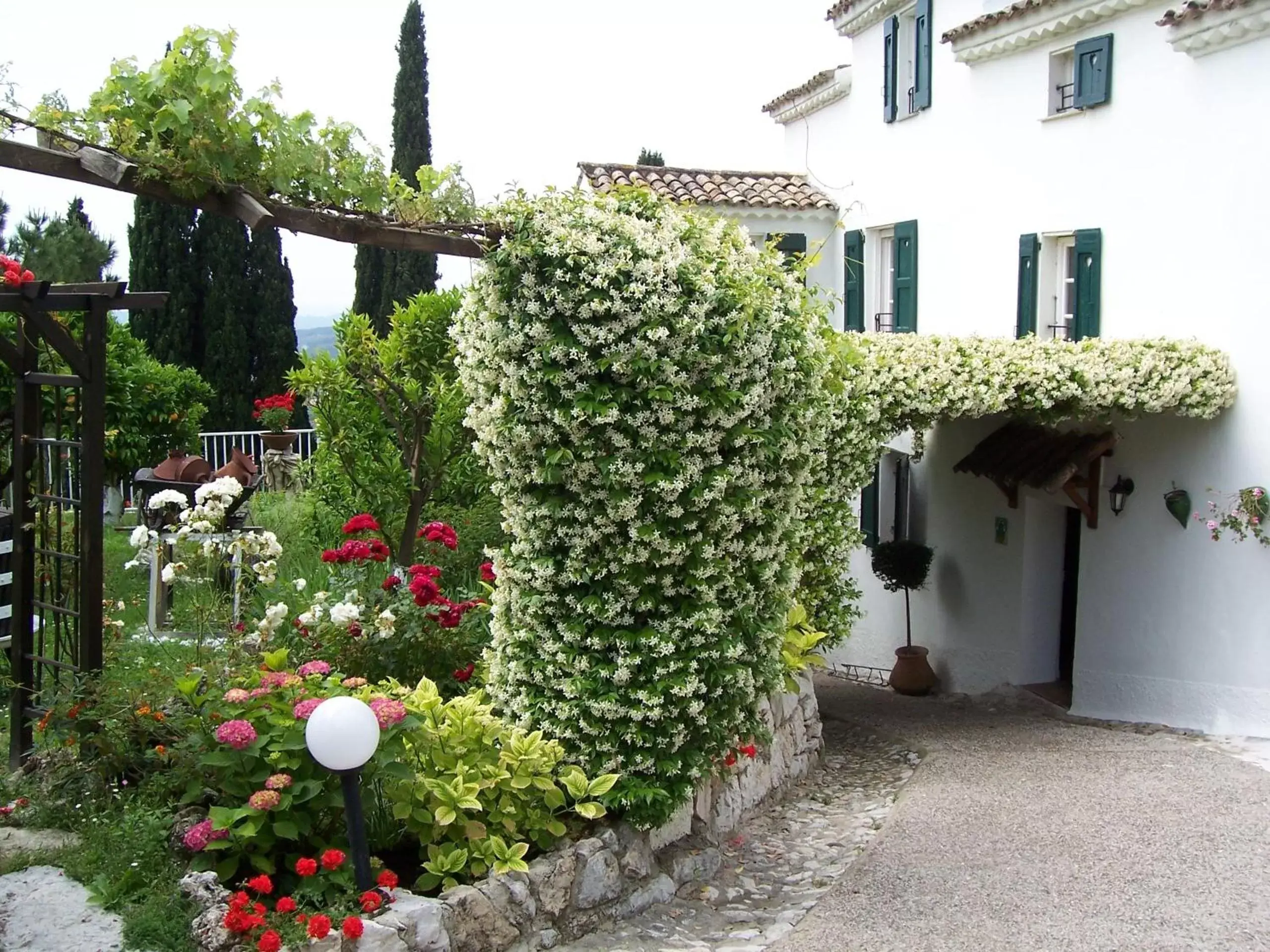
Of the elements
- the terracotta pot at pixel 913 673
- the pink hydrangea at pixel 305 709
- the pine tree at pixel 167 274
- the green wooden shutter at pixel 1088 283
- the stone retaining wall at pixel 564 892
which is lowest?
the terracotta pot at pixel 913 673

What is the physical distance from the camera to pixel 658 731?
615 cm

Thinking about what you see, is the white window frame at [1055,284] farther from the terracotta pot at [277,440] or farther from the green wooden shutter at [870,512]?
the terracotta pot at [277,440]

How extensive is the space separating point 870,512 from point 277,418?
7.78 metres

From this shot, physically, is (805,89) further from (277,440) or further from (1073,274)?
(277,440)

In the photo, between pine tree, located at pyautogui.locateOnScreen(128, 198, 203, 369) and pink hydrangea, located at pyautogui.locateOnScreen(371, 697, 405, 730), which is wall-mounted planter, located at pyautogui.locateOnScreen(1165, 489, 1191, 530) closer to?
pink hydrangea, located at pyautogui.locateOnScreen(371, 697, 405, 730)

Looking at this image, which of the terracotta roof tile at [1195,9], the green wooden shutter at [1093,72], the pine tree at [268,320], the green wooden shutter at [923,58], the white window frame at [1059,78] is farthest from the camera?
the pine tree at [268,320]

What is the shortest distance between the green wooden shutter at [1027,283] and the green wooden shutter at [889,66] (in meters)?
3.05

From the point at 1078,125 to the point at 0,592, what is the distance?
9547 millimetres

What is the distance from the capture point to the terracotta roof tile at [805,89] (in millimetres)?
15617

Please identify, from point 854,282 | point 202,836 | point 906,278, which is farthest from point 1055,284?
point 202,836

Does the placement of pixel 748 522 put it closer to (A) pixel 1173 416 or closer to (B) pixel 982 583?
(A) pixel 1173 416

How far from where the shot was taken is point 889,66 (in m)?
14.4

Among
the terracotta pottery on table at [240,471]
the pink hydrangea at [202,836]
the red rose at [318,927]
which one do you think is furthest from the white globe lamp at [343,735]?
the terracotta pottery on table at [240,471]

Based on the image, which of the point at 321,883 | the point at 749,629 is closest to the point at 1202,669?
the point at 749,629
